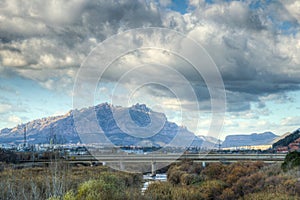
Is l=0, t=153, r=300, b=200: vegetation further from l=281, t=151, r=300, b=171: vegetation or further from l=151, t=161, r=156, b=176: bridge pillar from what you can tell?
l=151, t=161, r=156, b=176: bridge pillar

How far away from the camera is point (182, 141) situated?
102500 mm

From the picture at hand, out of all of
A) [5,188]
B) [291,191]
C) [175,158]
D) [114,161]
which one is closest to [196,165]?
[175,158]

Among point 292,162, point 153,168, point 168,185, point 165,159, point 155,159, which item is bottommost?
point 153,168

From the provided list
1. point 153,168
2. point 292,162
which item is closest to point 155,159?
point 153,168

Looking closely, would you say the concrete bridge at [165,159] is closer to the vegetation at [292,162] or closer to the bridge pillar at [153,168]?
the bridge pillar at [153,168]

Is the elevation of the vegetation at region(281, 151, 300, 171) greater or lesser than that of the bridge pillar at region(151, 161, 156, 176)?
greater

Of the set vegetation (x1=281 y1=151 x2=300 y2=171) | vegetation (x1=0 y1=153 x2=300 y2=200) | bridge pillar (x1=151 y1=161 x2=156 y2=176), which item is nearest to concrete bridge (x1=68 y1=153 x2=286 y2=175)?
bridge pillar (x1=151 y1=161 x2=156 y2=176)

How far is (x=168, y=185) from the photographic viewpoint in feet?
165

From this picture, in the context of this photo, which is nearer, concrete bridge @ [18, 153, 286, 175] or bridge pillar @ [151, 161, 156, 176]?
A: concrete bridge @ [18, 153, 286, 175]

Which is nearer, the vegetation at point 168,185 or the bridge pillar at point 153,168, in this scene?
the vegetation at point 168,185

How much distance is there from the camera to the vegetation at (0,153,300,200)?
3456cm

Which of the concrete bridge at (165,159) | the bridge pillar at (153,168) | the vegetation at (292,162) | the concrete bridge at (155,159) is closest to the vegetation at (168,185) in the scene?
the vegetation at (292,162)

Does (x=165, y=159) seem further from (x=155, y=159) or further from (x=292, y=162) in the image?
(x=292, y=162)

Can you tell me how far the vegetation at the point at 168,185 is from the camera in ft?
113
